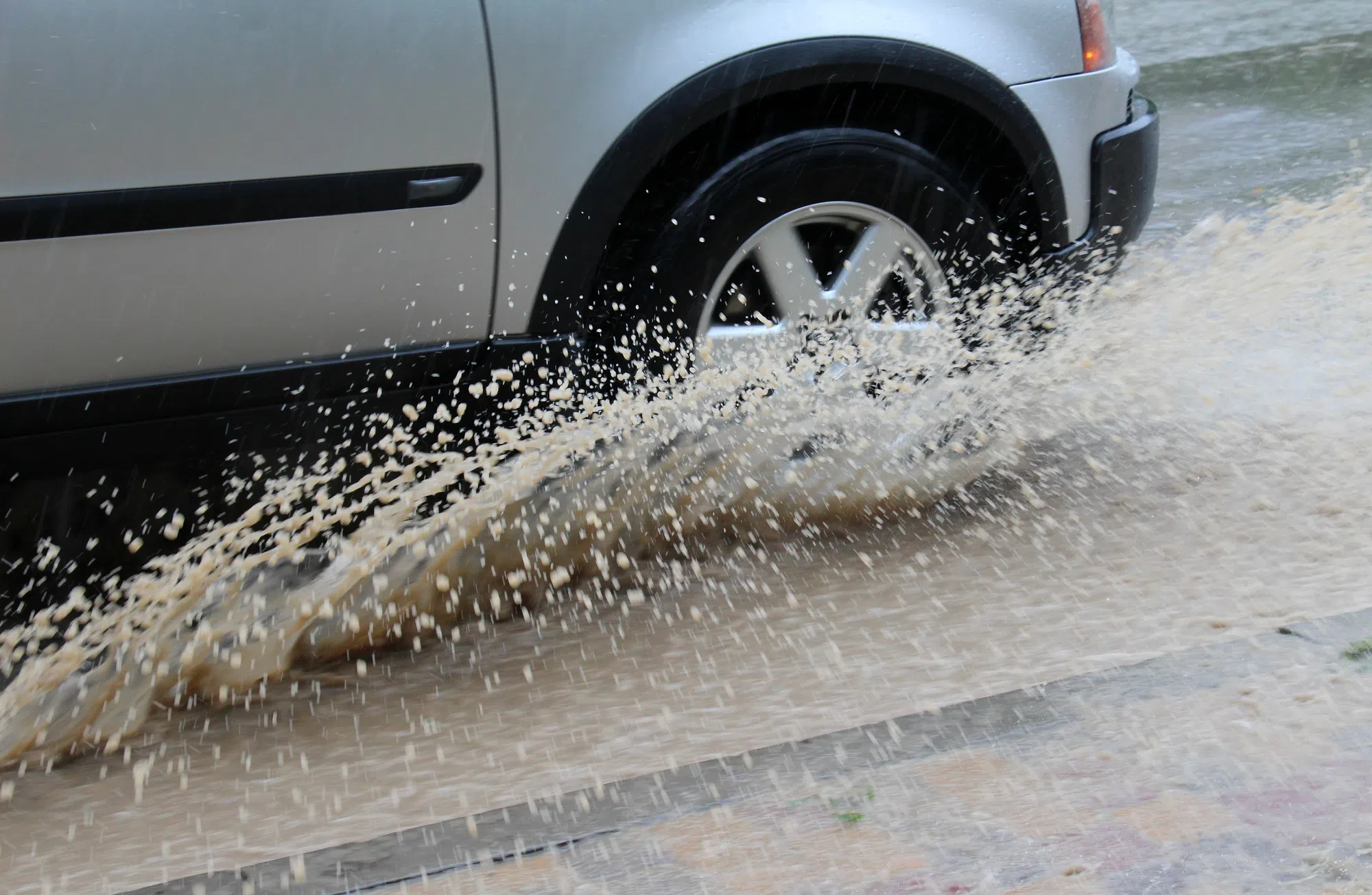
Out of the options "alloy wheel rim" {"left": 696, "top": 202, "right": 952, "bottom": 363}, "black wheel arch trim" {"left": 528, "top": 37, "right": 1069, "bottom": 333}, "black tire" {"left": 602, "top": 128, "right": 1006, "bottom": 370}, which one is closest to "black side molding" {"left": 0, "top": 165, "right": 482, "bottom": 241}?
"black wheel arch trim" {"left": 528, "top": 37, "right": 1069, "bottom": 333}

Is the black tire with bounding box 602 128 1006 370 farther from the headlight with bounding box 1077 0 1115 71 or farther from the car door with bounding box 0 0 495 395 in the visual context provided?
the headlight with bounding box 1077 0 1115 71

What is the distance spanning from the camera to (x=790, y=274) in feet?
9.66

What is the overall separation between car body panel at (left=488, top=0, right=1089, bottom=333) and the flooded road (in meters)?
0.77

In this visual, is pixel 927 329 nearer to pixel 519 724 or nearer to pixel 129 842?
pixel 519 724

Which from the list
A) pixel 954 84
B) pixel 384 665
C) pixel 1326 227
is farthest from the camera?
pixel 1326 227

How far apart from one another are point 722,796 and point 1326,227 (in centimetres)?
367

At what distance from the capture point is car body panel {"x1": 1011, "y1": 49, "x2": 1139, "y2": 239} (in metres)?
3.06

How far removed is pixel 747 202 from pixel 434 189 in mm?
671

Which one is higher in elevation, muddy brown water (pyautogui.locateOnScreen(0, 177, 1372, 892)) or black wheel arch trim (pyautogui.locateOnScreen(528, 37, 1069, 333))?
black wheel arch trim (pyautogui.locateOnScreen(528, 37, 1069, 333))

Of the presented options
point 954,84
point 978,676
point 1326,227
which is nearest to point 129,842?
point 978,676

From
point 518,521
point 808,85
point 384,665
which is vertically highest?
point 808,85

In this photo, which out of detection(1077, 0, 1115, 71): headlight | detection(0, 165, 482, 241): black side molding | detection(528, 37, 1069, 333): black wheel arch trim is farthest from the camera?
detection(1077, 0, 1115, 71): headlight

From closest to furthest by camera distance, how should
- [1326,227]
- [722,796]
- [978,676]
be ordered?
[722,796] → [978,676] → [1326,227]

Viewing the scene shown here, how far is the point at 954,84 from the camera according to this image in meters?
2.96
